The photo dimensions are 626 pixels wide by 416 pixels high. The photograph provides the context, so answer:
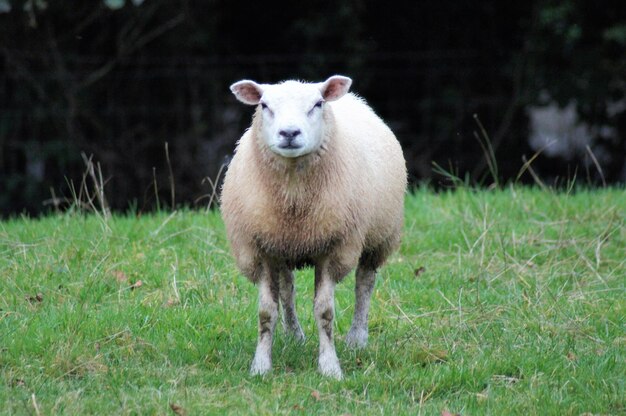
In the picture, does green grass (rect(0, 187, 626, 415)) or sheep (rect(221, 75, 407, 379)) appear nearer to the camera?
green grass (rect(0, 187, 626, 415))

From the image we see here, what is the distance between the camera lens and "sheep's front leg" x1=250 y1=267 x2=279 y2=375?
5371 millimetres

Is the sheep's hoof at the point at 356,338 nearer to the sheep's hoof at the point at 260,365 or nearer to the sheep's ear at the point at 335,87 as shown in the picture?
the sheep's hoof at the point at 260,365

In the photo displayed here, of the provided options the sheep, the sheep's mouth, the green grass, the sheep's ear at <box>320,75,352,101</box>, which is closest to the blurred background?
the green grass

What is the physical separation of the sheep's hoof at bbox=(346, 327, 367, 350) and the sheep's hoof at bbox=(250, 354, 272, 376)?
23.9 inches

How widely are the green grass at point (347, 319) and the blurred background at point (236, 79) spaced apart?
11.8ft

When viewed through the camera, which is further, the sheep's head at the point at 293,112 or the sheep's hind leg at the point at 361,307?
the sheep's hind leg at the point at 361,307

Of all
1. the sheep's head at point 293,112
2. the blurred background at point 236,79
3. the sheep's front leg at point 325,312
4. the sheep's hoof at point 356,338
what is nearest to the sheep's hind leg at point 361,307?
the sheep's hoof at point 356,338

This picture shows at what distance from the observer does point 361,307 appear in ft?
19.6

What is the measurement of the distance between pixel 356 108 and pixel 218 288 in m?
1.33

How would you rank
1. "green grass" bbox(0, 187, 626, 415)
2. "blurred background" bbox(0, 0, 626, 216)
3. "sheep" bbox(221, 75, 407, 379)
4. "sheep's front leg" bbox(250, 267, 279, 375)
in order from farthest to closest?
"blurred background" bbox(0, 0, 626, 216), "sheep's front leg" bbox(250, 267, 279, 375), "sheep" bbox(221, 75, 407, 379), "green grass" bbox(0, 187, 626, 415)

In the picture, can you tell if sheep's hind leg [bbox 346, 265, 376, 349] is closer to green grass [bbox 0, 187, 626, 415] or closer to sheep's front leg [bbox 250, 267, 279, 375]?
green grass [bbox 0, 187, 626, 415]

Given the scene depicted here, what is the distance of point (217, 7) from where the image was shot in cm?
1252

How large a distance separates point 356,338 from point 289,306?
39cm

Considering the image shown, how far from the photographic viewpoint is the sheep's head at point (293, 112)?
5.07 m
